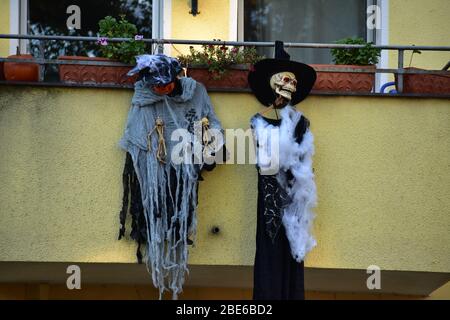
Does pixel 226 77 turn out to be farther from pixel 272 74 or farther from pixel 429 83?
pixel 429 83

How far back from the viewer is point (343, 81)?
25.8 ft

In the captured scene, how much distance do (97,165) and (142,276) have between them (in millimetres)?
1365

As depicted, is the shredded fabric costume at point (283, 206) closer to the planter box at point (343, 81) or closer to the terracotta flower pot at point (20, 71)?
the planter box at point (343, 81)

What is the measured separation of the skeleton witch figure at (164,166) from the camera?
7555 millimetres

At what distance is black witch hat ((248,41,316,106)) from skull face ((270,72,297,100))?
0.11 ft

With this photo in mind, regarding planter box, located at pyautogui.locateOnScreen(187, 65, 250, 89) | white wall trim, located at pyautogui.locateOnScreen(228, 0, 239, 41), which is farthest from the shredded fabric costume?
white wall trim, located at pyautogui.locateOnScreen(228, 0, 239, 41)

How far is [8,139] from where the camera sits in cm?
764

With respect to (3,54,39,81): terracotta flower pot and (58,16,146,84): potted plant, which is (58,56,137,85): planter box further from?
(3,54,39,81): terracotta flower pot

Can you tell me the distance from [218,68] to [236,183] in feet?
2.87

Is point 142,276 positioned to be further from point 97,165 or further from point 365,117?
point 365,117

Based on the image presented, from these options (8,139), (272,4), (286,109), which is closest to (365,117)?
(286,109)

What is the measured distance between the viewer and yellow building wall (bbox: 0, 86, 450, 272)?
7.62 m

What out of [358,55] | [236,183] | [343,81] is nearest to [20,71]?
[236,183]

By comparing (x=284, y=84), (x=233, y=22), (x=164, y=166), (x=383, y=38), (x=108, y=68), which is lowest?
(x=164, y=166)
